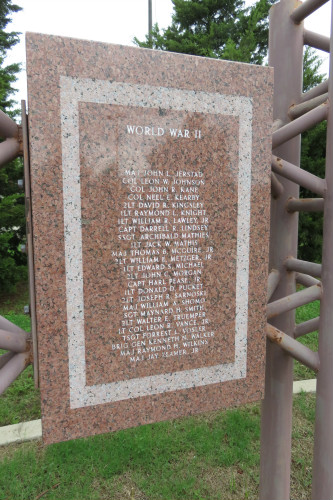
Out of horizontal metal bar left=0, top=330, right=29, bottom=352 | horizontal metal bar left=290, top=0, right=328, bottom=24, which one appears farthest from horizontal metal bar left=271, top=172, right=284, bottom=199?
horizontal metal bar left=0, top=330, right=29, bottom=352

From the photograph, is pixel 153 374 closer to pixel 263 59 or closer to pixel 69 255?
pixel 69 255

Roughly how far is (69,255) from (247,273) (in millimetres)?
831

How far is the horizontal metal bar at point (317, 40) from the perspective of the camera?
2.33 meters

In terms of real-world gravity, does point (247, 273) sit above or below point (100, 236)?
below

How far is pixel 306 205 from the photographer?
2322 millimetres

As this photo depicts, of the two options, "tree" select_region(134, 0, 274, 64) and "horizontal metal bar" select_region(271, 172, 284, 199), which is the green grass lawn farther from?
"tree" select_region(134, 0, 274, 64)

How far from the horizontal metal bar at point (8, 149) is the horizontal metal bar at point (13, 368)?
77cm

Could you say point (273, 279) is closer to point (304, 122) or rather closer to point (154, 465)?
point (304, 122)

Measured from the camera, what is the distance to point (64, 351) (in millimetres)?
1638

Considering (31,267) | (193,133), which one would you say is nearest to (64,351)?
(31,267)

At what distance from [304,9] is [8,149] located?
174 centimetres

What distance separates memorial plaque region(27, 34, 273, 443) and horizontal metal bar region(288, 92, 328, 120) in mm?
431

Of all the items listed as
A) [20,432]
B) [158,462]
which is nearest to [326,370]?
[158,462]

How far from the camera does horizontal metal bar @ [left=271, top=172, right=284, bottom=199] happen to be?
2362 mm
